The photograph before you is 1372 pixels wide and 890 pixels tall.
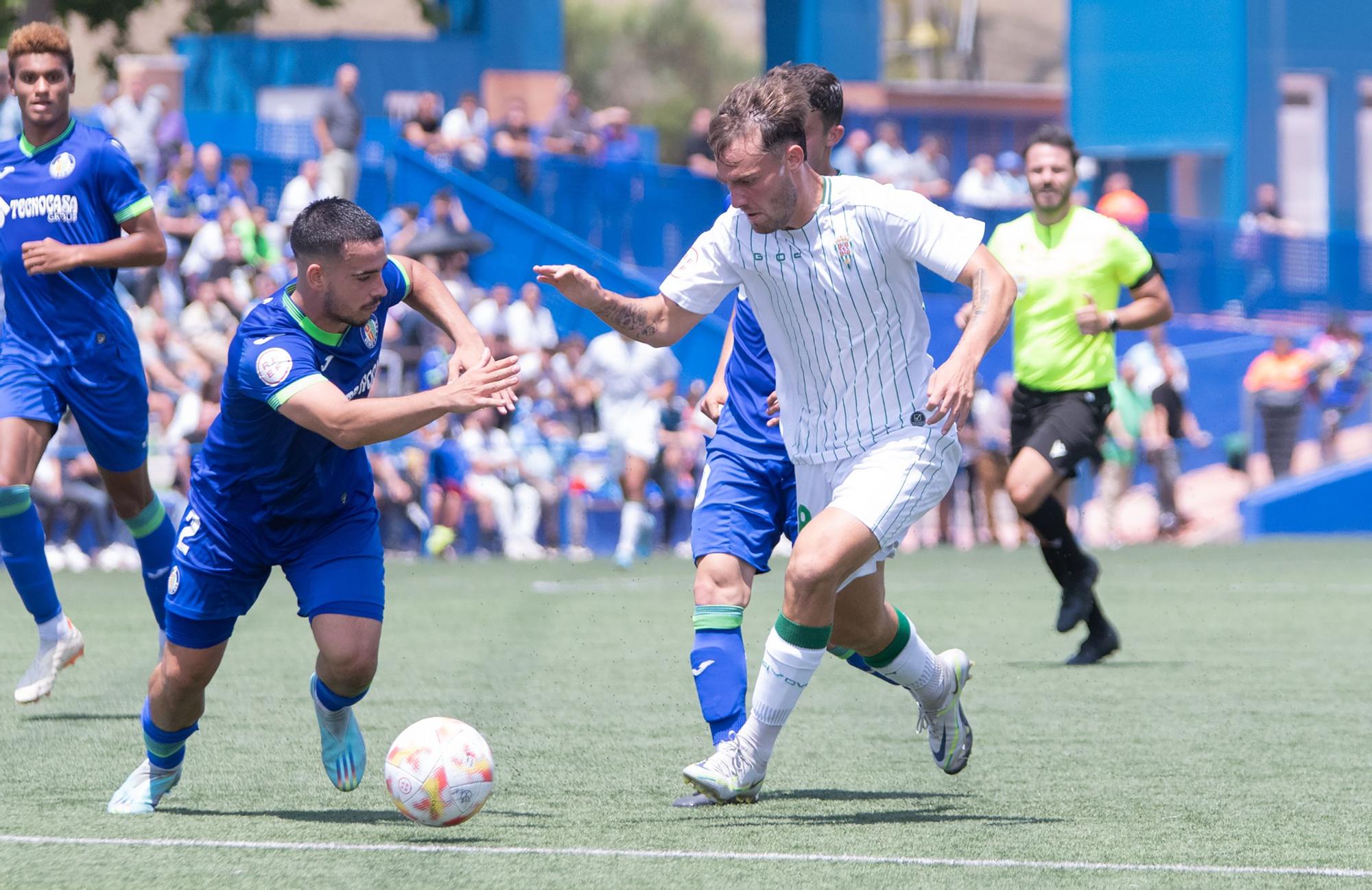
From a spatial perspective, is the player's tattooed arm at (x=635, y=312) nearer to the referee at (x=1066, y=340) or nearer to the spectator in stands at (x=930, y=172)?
the referee at (x=1066, y=340)

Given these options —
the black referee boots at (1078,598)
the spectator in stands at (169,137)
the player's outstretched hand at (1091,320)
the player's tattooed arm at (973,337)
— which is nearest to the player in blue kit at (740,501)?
the player's tattooed arm at (973,337)

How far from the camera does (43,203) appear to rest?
7.15 metres

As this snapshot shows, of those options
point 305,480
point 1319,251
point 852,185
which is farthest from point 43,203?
point 1319,251

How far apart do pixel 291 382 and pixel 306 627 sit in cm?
624

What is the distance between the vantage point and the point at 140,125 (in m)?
19.0

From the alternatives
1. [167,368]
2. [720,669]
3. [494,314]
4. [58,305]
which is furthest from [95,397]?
[494,314]

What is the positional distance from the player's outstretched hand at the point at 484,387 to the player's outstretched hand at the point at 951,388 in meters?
1.11

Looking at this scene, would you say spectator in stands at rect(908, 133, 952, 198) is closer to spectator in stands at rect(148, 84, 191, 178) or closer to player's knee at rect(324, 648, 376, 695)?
spectator in stands at rect(148, 84, 191, 178)

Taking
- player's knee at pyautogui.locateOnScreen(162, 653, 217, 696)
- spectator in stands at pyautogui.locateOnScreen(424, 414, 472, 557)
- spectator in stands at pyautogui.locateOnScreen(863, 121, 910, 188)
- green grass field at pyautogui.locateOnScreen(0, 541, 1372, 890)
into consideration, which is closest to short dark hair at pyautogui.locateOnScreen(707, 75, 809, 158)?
green grass field at pyautogui.locateOnScreen(0, 541, 1372, 890)

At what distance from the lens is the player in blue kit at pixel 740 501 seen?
5816 mm

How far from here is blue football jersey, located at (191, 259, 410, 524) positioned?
5215mm

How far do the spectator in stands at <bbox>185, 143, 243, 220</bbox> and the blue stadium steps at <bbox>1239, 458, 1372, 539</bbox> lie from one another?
10.6 m

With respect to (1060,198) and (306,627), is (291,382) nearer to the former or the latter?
(1060,198)

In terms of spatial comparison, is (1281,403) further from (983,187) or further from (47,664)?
(47,664)
